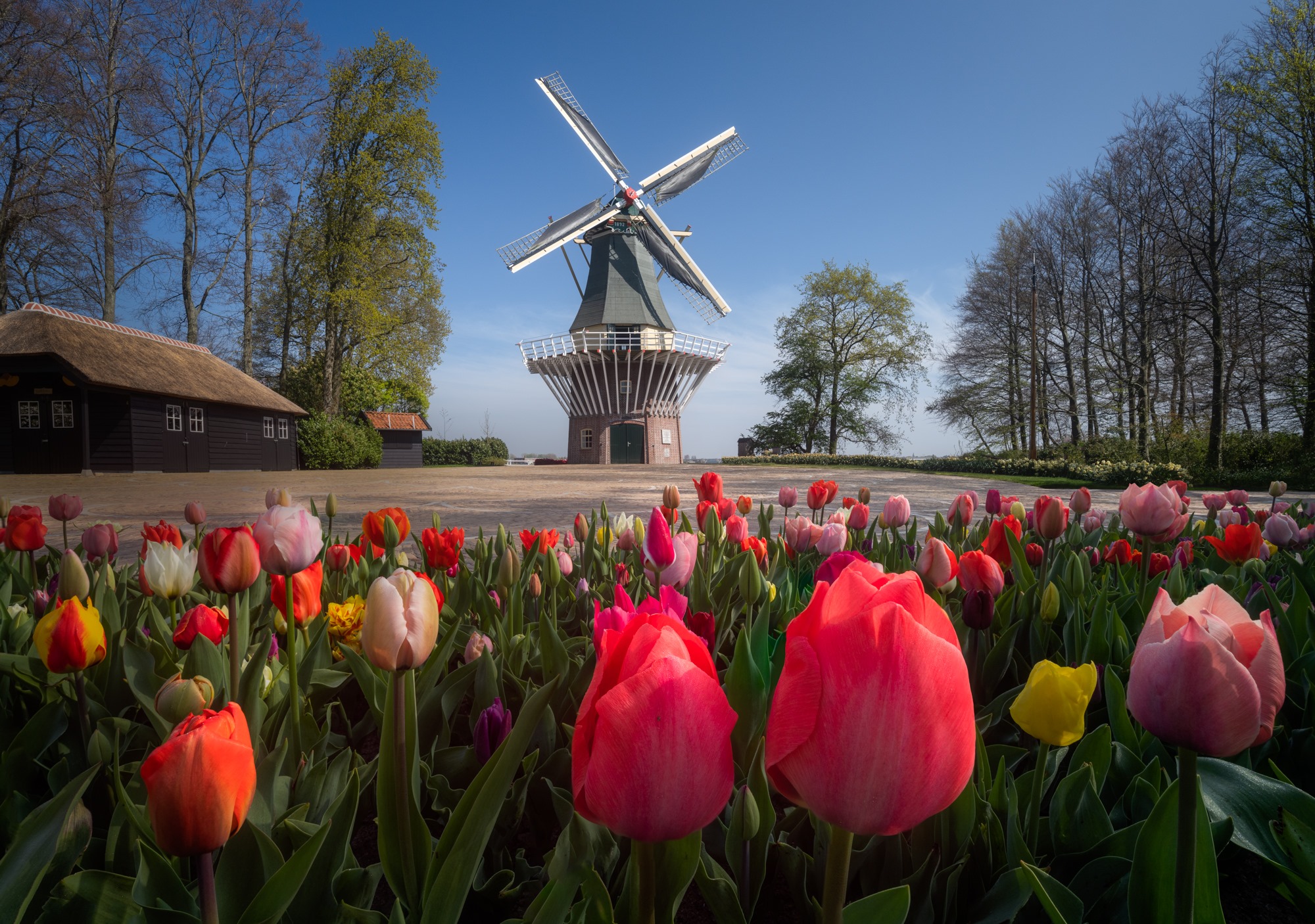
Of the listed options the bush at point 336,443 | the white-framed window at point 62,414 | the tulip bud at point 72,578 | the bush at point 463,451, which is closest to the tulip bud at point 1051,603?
the tulip bud at point 72,578

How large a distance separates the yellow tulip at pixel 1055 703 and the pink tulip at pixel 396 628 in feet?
2.17

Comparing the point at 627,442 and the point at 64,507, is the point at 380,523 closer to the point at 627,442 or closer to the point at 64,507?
the point at 64,507

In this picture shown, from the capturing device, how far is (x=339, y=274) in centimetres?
2148

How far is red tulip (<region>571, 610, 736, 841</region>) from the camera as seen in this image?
43 cm

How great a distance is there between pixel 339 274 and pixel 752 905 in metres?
24.0

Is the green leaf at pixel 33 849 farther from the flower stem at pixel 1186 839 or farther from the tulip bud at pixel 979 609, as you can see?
the tulip bud at pixel 979 609

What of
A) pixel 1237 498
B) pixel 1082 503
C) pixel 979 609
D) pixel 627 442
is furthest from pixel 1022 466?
pixel 979 609

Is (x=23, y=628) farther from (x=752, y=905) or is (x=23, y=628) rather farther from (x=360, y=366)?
(x=360, y=366)

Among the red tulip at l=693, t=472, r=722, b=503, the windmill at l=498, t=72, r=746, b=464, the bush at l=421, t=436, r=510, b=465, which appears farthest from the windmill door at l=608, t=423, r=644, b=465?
the red tulip at l=693, t=472, r=722, b=503

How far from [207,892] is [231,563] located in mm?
586

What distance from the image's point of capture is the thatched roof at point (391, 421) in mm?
26531

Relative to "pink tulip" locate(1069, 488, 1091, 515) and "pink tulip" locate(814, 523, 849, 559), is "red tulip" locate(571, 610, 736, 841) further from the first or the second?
"pink tulip" locate(1069, 488, 1091, 515)

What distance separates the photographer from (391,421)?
2716 cm

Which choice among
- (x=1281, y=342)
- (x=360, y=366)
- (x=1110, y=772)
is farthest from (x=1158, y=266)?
(x=360, y=366)
